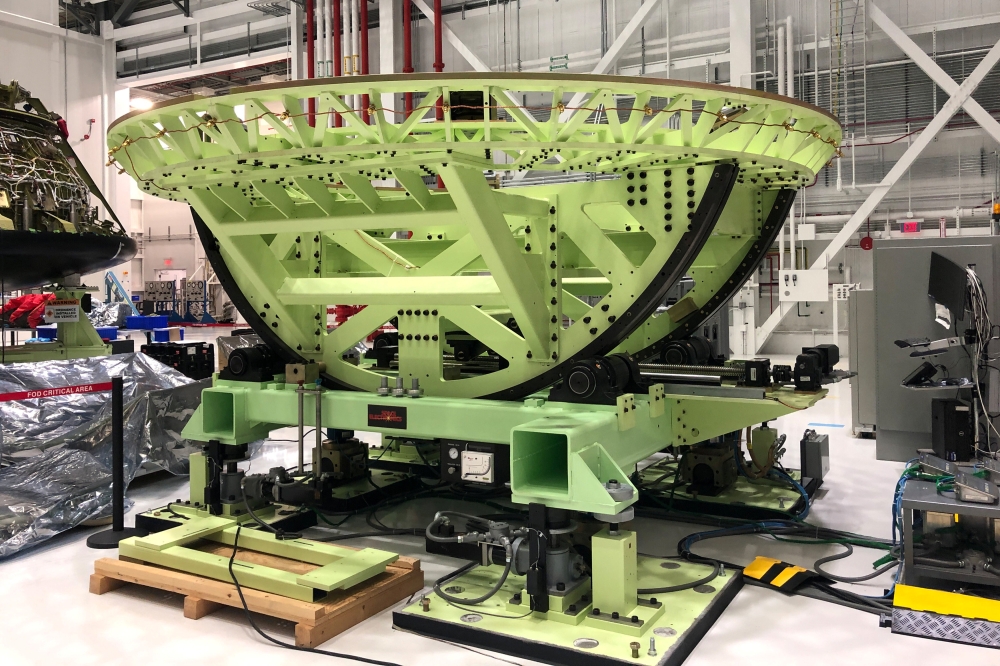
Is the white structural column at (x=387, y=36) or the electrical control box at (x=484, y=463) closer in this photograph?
the electrical control box at (x=484, y=463)

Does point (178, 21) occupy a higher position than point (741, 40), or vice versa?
point (178, 21)

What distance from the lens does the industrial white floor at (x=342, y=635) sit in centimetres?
278

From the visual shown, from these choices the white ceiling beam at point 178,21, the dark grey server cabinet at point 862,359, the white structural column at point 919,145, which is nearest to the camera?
the dark grey server cabinet at point 862,359

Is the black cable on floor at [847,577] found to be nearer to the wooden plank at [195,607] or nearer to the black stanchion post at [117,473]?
the wooden plank at [195,607]

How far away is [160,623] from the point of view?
123 inches

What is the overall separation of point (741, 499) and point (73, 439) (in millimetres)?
3803

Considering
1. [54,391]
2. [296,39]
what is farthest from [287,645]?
[296,39]

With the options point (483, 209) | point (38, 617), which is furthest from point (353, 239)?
point (38, 617)

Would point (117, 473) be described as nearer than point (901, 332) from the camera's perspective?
Yes

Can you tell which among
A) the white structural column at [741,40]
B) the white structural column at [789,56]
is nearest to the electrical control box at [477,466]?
the white structural column at [741,40]

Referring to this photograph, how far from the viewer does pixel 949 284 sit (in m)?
4.02

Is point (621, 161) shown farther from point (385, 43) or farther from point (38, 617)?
point (385, 43)

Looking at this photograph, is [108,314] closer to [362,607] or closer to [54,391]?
[54,391]

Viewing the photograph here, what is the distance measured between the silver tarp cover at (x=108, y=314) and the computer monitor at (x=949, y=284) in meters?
10.8
